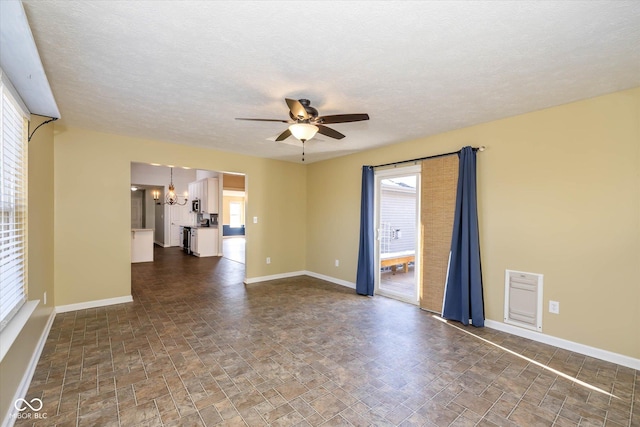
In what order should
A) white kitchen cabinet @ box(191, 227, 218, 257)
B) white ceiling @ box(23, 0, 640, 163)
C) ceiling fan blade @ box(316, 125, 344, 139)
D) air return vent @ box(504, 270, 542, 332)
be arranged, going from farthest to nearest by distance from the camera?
white kitchen cabinet @ box(191, 227, 218, 257) → air return vent @ box(504, 270, 542, 332) → ceiling fan blade @ box(316, 125, 344, 139) → white ceiling @ box(23, 0, 640, 163)

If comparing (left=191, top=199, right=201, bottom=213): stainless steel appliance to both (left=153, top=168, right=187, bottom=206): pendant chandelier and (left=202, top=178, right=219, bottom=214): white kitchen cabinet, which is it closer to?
(left=153, top=168, right=187, bottom=206): pendant chandelier

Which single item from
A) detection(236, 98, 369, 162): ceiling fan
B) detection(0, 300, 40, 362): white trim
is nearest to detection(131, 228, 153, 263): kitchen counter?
detection(0, 300, 40, 362): white trim

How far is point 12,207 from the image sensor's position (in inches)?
83.3

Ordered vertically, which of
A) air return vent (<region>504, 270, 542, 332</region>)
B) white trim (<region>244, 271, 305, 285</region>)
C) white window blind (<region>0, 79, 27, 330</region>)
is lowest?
white trim (<region>244, 271, 305, 285</region>)

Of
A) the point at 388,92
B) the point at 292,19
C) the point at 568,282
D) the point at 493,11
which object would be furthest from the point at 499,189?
the point at 292,19

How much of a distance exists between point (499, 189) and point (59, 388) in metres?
4.78

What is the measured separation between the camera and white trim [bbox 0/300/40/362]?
1.67 metres

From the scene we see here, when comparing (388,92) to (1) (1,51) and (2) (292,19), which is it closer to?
(2) (292,19)

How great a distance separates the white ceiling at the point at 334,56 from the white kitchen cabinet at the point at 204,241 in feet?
19.7

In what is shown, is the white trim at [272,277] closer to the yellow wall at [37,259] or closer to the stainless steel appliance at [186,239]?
the yellow wall at [37,259]

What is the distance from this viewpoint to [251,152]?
5359 millimetres

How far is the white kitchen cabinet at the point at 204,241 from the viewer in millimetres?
8992

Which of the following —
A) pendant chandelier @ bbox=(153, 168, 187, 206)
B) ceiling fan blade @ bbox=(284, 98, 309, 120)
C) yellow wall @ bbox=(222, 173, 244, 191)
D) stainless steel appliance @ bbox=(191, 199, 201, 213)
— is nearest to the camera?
ceiling fan blade @ bbox=(284, 98, 309, 120)

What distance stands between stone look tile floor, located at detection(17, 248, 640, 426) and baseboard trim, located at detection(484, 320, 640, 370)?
11 centimetres
